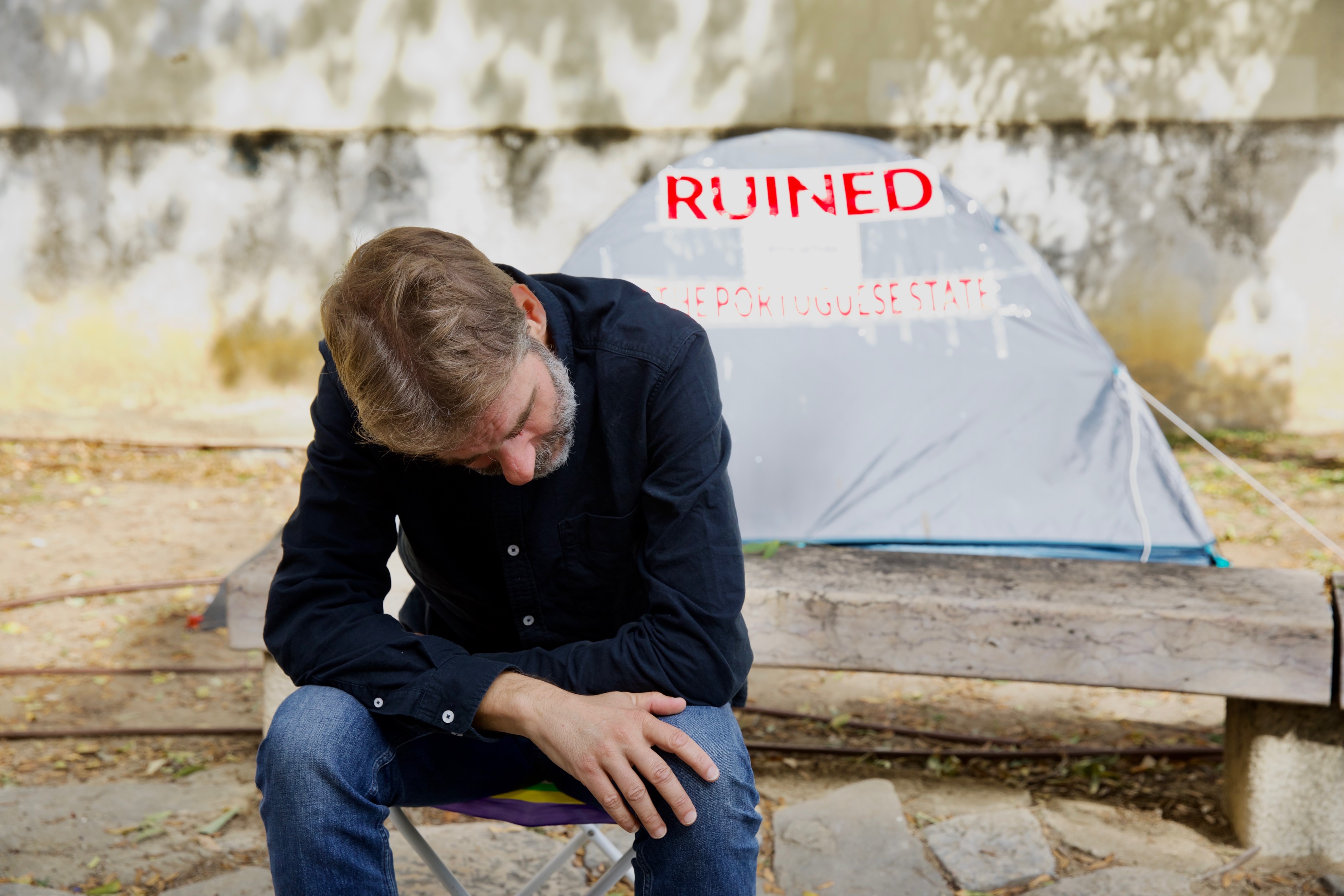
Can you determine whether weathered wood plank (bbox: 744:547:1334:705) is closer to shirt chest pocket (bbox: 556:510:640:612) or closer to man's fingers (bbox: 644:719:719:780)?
shirt chest pocket (bbox: 556:510:640:612)

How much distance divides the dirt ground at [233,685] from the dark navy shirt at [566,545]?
123 centimetres

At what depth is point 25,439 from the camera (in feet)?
20.7

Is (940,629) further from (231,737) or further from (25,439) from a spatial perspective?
(25,439)

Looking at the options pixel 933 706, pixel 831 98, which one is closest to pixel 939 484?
pixel 933 706

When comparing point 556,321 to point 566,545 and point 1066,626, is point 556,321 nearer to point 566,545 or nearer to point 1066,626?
point 566,545

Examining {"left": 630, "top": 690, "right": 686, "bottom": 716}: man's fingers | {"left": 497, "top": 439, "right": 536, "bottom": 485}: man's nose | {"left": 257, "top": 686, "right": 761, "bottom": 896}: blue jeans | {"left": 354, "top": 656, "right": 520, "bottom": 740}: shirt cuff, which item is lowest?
{"left": 257, "top": 686, "right": 761, "bottom": 896}: blue jeans

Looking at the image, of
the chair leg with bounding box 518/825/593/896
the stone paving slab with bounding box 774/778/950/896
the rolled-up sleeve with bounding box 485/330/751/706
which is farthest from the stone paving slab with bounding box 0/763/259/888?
the rolled-up sleeve with bounding box 485/330/751/706

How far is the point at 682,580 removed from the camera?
1.60m

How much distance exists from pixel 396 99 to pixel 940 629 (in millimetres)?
4711

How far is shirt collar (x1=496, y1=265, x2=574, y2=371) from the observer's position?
167cm

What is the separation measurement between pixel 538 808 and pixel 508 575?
1.20ft

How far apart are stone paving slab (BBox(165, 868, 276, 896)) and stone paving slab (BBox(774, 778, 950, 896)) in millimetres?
1099

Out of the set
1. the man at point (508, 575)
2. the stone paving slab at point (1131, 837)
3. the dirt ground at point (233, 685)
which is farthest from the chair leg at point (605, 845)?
the stone paving slab at point (1131, 837)

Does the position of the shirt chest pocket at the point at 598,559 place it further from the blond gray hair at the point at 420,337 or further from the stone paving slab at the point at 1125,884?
the stone paving slab at the point at 1125,884
